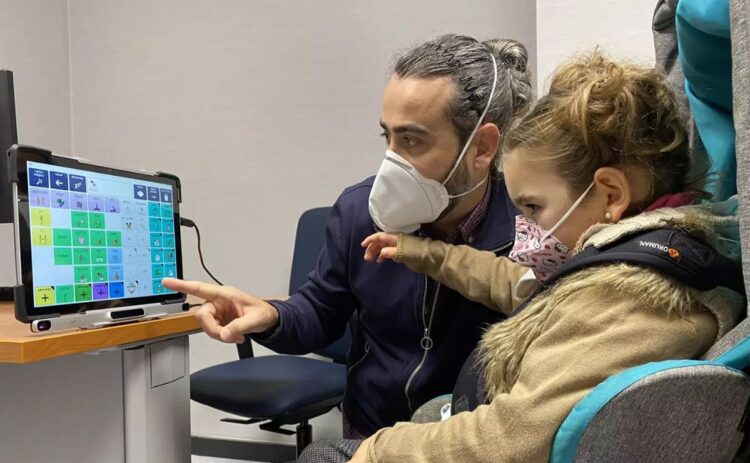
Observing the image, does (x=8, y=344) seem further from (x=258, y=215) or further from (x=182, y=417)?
(x=258, y=215)

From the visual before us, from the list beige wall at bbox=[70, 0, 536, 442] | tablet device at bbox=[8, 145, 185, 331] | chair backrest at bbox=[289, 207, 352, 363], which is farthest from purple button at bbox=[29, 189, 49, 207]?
beige wall at bbox=[70, 0, 536, 442]

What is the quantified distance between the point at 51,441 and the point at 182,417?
0.69ft

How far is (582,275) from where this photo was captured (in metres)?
0.65

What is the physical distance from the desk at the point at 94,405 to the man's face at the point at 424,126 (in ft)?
1.65

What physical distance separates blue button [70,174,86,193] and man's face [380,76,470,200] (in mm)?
512

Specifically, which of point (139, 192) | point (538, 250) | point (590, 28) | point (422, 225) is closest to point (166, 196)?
point (139, 192)

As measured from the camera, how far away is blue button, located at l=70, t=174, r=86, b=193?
0.94 metres

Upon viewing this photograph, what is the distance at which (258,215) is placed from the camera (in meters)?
2.40

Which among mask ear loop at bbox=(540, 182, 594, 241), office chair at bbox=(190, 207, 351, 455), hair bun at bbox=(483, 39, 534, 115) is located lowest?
office chair at bbox=(190, 207, 351, 455)

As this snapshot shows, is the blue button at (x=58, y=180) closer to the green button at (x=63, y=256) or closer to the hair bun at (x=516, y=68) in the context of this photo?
the green button at (x=63, y=256)

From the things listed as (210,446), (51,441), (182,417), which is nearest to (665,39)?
(182,417)

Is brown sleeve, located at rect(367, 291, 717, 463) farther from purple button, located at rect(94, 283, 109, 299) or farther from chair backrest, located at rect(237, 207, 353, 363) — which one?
chair backrest, located at rect(237, 207, 353, 363)

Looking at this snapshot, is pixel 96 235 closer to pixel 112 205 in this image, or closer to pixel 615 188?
pixel 112 205

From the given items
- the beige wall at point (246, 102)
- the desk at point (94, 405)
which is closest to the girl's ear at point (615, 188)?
the desk at point (94, 405)
